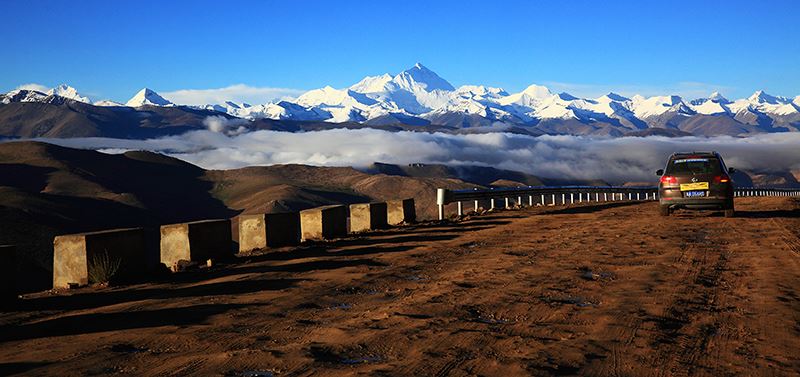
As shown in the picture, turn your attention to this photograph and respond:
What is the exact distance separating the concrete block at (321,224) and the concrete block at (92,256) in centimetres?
595

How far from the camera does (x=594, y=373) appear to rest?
6.25m

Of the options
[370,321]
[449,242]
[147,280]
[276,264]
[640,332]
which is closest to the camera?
[640,332]

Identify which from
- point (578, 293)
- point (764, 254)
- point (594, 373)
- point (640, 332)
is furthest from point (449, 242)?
point (594, 373)

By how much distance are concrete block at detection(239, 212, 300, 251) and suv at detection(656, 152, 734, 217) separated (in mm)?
10957

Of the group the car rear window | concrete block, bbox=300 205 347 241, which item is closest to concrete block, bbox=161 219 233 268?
concrete block, bbox=300 205 347 241

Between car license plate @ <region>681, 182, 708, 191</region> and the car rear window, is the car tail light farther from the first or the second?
car license plate @ <region>681, 182, 708, 191</region>

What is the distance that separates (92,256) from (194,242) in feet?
8.43

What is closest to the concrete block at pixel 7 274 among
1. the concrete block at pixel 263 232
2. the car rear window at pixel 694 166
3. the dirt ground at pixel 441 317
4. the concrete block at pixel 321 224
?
the dirt ground at pixel 441 317

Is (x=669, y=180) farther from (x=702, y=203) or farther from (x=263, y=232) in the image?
(x=263, y=232)

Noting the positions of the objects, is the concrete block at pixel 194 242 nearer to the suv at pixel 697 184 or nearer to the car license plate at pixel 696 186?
the suv at pixel 697 184

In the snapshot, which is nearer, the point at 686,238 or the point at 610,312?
the point at 610,312

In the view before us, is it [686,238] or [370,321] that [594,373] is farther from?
[686,238]

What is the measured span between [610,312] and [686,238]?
943cm

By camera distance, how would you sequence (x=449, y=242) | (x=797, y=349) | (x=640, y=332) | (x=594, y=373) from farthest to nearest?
(x=449, y=242) → (x=640, y=332) → (x=797, y=349) → (x=594, y=373)
